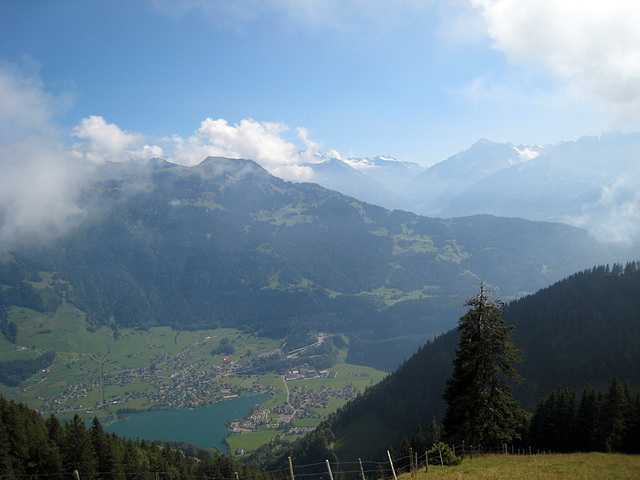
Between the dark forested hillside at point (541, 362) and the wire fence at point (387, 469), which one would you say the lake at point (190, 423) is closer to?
the dark forested hillside at point (541, 362)

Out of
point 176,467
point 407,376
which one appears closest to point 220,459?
point 176,467

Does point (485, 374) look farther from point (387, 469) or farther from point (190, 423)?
point (190, 423)

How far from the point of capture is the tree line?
39031mm

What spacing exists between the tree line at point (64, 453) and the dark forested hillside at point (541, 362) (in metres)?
54.4

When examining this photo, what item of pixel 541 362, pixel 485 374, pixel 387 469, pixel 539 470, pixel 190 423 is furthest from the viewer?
pixel 190 423

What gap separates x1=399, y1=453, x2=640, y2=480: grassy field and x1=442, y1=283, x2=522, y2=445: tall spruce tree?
8.01 ft

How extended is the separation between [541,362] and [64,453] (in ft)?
349

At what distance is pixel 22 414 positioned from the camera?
148 feet

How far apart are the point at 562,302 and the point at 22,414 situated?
136m

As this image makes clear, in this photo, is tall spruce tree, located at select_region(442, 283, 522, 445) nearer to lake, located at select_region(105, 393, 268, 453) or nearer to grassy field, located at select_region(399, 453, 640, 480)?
grassy field, located at select_region(399, 453, 640, 480)

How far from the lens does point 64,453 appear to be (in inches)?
1748

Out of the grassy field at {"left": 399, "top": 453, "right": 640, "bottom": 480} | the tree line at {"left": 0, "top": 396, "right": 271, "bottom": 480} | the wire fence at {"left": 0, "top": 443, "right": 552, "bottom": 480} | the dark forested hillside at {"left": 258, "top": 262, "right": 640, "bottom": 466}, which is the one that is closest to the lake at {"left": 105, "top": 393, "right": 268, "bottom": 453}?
the dark forested hillside at {"left": 258, "top": 262, "right": 640, "bottom": 466}

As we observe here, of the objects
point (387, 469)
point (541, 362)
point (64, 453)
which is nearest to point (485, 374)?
point (387, 469)

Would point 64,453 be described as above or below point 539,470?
below
